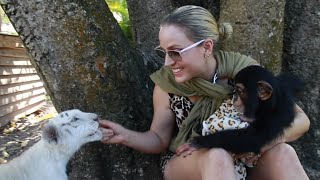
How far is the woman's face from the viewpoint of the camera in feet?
7.97

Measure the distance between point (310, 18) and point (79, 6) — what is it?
178cm

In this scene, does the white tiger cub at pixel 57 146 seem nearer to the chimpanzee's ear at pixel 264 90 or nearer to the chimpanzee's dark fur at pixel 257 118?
the chimpanzee's dark fur at pixel 257 118

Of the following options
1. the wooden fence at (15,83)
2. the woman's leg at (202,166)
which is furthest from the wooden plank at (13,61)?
the woman's leg at (202,166)

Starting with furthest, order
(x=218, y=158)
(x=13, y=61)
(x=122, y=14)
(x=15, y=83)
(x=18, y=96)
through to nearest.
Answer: (x=18, y=96) → (x=15, y=83) → (x=13, y=61) → (x=122, y=14) → (x=218, y=158)

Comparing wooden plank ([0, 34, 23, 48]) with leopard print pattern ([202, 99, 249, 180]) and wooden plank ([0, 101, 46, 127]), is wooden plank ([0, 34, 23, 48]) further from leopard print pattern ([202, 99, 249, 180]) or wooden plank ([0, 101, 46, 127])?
leopard print pattern ([202, 99, 249, 180])

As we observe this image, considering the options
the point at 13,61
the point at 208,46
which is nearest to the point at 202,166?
the point at 208,46

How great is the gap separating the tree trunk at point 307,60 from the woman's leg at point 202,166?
1.36 m

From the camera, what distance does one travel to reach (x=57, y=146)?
271cm

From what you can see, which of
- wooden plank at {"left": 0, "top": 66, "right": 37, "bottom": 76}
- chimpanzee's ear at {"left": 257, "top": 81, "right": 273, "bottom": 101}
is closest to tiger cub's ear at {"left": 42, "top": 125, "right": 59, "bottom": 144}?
chimpanzee's ear at {"left": 257, "top": 81, "right": 273, "bottom": 101}

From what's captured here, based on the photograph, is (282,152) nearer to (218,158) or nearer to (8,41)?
(218,158)

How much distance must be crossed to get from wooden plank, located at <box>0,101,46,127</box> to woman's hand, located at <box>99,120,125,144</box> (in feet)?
17.4

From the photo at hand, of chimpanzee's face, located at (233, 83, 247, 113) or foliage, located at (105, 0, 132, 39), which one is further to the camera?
foliage, located at (105, 0, 132, 39)

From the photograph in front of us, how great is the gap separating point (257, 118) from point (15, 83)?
644cm

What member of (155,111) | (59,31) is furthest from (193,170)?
(59,31)
